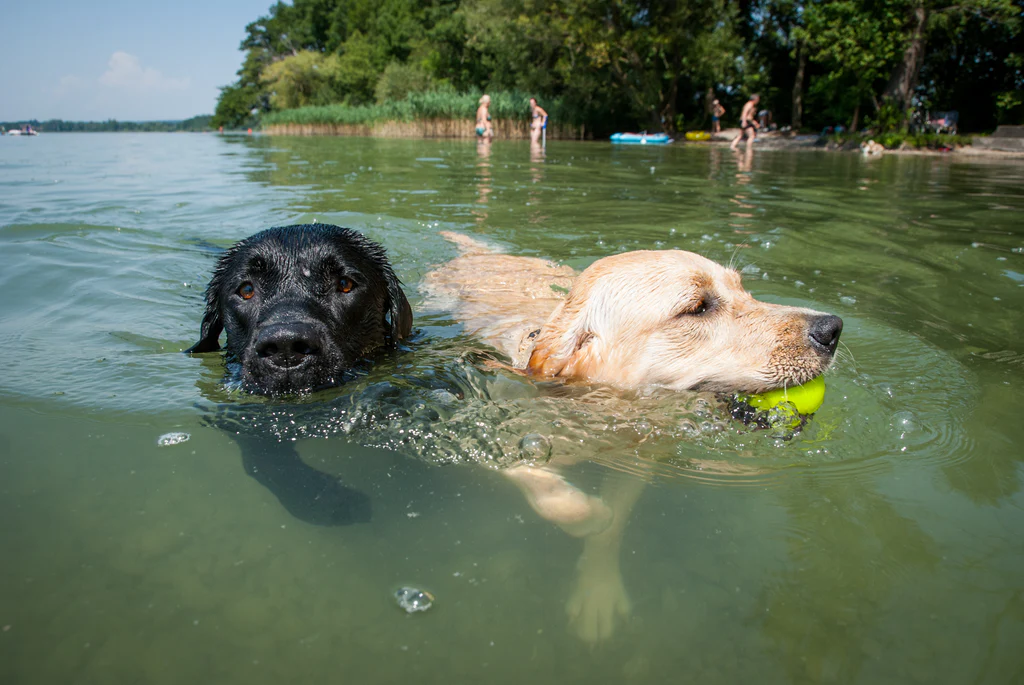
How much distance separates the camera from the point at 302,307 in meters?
3.70

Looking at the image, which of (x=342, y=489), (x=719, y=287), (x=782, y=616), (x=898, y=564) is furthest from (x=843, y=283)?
(x=342, y=489)

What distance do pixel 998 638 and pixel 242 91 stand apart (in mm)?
117908

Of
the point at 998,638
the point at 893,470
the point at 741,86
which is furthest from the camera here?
the point at 741,86

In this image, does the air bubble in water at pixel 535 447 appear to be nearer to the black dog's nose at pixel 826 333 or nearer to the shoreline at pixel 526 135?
the black dog's nose at pixel 826 333

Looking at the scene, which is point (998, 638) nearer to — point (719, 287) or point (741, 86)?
point (719, 287)

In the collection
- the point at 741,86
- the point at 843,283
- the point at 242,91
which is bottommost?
the point at 843,283

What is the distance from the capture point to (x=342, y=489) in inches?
105

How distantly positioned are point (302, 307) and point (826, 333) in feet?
9.05

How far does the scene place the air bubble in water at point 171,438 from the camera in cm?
300

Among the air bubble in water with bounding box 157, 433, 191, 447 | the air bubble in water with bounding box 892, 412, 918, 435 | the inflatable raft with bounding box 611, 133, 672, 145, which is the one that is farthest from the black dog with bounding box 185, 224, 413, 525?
the inflatable raft with bounding box 611, 133, 672, 145

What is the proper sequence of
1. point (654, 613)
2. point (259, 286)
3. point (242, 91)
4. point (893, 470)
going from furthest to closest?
1. point (242, 91)
2. point (259, 286)
3. point (893, 470)
4. point (654, 613)

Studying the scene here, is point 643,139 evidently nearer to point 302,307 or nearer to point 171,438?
point 302,307

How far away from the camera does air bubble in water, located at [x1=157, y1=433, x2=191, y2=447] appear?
300 centimetres

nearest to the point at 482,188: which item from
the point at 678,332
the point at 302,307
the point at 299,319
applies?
the point at 302,307
